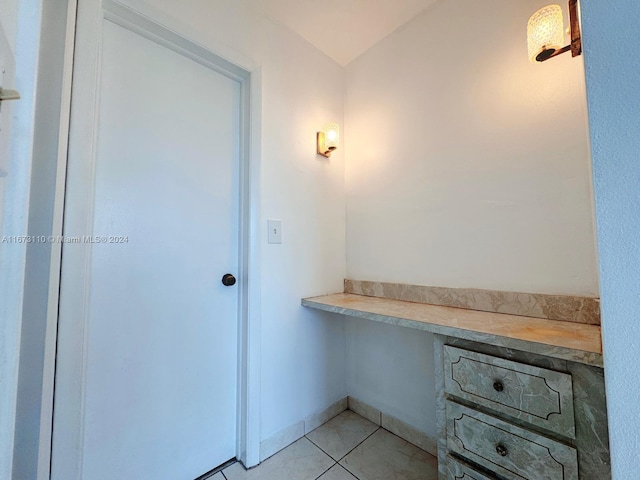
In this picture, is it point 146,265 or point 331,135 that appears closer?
point 146,265

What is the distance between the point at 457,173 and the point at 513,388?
956 millimetres

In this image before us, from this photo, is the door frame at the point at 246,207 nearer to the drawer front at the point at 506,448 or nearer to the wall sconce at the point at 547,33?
the drawer front at the point at 506,448

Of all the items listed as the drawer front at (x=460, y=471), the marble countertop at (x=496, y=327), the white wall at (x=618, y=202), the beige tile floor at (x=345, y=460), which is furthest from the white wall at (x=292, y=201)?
the white wall at (x=618, y=202)

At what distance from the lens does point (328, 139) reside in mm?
1646

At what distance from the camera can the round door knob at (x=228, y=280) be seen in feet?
4.26

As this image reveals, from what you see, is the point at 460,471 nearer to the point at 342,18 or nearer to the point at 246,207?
the point at 246,207

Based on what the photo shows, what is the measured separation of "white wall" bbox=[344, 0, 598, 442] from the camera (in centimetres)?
105

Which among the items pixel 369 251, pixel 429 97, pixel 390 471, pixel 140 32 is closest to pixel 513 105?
pixel 429 97

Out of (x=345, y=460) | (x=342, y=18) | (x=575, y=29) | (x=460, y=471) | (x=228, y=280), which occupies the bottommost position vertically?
(x=345, y=460)

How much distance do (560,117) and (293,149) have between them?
1226 mm

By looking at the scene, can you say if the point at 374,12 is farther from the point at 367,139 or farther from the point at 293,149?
the point at 293,149

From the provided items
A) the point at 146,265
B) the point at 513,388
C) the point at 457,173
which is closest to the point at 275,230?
the point at 146,265

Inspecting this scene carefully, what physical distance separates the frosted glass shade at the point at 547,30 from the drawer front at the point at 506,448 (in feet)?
4.30

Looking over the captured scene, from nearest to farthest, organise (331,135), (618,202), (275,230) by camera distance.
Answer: (618,202), (275,230), (331,135)
